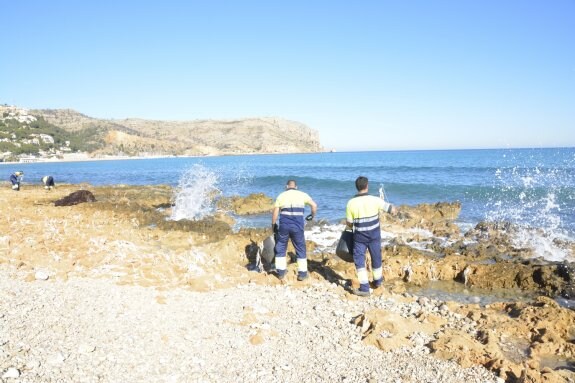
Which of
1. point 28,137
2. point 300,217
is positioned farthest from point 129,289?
point 28,137

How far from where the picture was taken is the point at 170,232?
12141 millimetres

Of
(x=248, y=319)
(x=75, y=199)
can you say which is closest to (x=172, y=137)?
(x=75, y=199)

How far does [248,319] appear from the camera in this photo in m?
5.77

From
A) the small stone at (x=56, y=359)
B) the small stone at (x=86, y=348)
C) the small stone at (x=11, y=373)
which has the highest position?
the small stone at (x=11, y=373)

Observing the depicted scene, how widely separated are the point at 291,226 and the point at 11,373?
5.03 m

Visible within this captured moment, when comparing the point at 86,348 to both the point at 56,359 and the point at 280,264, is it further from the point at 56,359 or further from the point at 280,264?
the point at 280,264

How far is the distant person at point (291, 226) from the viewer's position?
7.94 metres

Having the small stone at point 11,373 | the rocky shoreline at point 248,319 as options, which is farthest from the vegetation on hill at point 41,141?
the small stone at point 11,373

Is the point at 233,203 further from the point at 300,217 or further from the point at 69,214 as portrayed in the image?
the point at 300,217

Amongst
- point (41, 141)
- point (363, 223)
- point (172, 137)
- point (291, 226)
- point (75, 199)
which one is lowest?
point (75, 199)

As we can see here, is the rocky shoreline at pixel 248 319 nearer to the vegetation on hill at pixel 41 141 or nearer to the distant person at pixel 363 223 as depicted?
the distant person at pixel 363 223

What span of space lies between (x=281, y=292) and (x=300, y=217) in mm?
1588

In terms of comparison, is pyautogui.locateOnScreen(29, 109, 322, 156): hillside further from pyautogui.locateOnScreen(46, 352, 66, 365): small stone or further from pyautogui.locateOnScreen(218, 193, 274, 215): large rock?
pyautogui.locateOnScreen(46, 352, 66, 365): small stone

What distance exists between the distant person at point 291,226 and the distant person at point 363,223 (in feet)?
3.65
